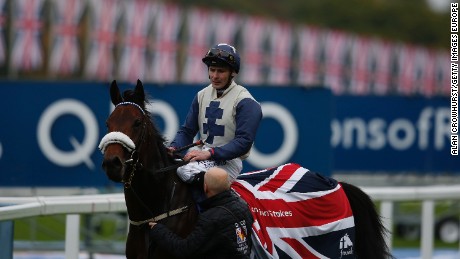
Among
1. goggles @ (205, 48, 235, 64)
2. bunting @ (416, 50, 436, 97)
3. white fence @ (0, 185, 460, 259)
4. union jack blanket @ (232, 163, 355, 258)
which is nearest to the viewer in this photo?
goggles @ (205, 48, 235, 64)

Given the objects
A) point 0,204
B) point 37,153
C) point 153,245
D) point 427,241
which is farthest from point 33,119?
point 153,245

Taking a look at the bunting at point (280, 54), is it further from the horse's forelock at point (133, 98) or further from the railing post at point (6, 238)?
the horse's forelock at point (133, 98)

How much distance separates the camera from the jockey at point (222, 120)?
20.1ft

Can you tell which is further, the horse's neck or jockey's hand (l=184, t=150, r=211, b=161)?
jockey's hand (l=184, t=150, r=211, b=161)

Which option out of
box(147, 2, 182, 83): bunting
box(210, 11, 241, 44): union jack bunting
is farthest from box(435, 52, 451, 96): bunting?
box(147, 2, 182, 83): bunting

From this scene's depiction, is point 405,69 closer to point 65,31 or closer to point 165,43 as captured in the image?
point 165,43

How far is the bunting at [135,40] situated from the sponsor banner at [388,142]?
973cm

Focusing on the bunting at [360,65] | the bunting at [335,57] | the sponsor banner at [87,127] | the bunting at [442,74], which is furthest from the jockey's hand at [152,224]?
the bunting at [442,74]

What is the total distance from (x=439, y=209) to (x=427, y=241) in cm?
1057

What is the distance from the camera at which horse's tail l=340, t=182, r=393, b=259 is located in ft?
22.9

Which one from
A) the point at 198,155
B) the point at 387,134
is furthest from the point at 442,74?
the point at 198,155

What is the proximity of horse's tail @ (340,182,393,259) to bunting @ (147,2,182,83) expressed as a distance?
1927cm

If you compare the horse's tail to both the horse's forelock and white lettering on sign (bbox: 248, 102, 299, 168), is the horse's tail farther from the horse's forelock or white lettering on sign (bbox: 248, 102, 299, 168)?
white lettering on sign (bbox: 248, 102, 299, 168)

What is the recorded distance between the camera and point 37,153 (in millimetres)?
10633
